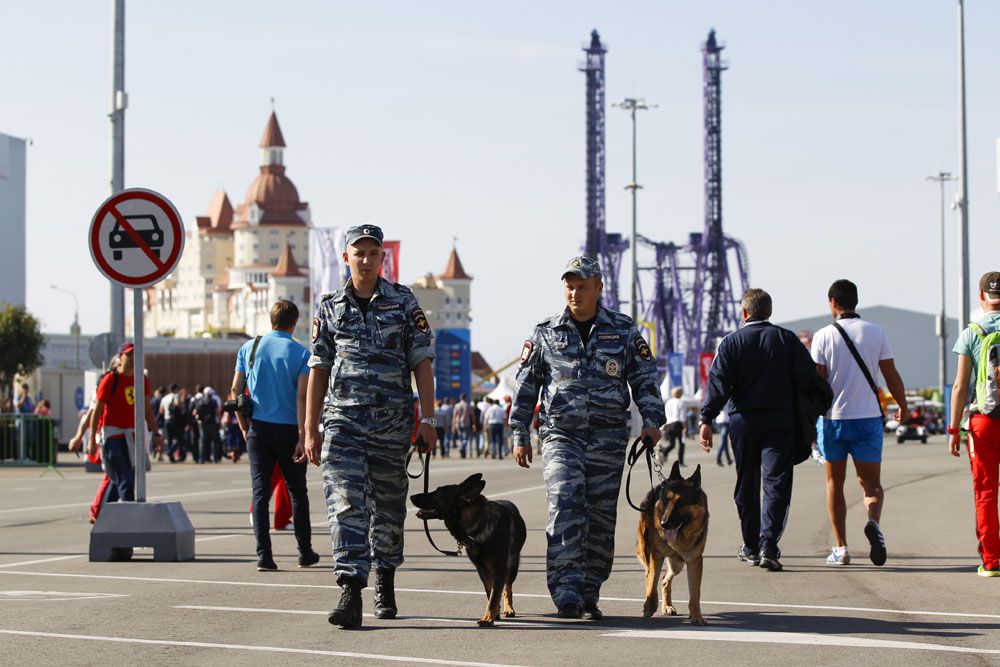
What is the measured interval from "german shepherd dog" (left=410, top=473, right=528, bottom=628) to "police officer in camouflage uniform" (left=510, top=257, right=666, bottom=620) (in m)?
0.42

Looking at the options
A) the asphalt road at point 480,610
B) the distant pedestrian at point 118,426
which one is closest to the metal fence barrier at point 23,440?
the asphalt road at point 480,610

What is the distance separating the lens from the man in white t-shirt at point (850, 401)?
1140 centimetres

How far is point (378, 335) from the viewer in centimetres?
824

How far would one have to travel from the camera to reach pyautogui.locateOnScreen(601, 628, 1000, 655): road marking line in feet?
23.9

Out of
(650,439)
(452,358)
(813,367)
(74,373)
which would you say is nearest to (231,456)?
(74,373)

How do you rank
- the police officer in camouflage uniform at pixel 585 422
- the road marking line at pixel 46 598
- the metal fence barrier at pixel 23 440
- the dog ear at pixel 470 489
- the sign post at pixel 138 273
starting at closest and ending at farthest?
1. the dog ear at pixel 470 489
2. the police officer in camouflage uniform at pixel 585 422
3. the road marking line at pixel 46 598
4. the sign post at pixel 138 273
5. the metal fence barrier at pixel 23 440

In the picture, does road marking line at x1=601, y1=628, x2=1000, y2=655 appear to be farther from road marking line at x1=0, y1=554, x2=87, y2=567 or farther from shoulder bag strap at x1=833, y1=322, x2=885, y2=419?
road marking line at x1=0, y1=554, x2=87, y2=567

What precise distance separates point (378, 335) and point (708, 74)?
110709 millimetres

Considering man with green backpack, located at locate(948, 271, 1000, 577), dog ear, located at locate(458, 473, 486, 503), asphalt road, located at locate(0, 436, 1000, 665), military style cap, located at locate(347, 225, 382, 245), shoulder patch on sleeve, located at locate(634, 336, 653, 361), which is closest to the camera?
asphalt road, located at locate(0, 436, 1000, 665)

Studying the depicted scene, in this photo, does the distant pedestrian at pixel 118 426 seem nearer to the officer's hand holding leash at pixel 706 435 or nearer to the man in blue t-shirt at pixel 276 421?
the man in blue t-shirt at pixel 276 421

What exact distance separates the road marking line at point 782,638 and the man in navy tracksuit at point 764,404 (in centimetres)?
320

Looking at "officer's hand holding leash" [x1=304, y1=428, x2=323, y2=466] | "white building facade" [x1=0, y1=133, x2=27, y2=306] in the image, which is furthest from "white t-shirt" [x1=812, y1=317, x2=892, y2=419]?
"white building facade" [x1=0, y1=133, x2=27, y2=306]

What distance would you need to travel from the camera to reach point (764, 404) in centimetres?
1105

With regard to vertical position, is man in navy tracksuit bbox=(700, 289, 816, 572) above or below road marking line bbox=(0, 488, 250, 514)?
above
